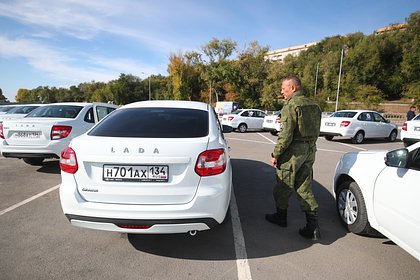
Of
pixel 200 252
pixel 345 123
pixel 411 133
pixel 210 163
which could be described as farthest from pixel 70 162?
pixel 345 123

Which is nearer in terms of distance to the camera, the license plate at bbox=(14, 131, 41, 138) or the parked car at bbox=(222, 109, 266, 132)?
the license plate at bbox=(14, 131, 41, 138)

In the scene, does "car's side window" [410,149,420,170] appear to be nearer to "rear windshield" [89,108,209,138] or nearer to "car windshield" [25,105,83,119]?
"rear windshield" [89,108,209,138]

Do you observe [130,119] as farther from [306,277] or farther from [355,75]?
[355,75]

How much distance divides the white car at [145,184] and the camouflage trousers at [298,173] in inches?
39.7

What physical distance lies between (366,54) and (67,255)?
63.1 meters

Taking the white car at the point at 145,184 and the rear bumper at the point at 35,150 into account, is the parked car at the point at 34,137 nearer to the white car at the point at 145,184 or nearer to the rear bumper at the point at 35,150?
the rear bumper at the point at 35,150

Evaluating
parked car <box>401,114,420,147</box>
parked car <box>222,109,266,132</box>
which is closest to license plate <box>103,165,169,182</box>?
parked car <box>401,114,420,147</box>

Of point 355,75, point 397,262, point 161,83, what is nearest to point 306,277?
point 397,262

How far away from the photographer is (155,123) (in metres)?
2.98

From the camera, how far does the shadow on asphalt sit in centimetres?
281

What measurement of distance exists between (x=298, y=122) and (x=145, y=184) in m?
1.83

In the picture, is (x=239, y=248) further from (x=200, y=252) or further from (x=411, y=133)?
(x=411, y=133)

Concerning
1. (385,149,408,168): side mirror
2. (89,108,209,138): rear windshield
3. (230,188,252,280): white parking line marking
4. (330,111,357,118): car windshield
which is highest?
(89,108,209,138): rear windshield

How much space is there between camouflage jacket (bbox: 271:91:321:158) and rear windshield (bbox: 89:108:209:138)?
3.00 ft
